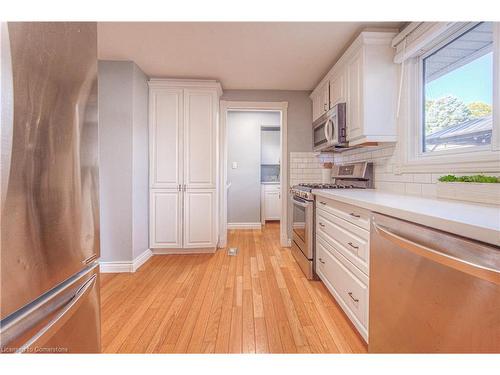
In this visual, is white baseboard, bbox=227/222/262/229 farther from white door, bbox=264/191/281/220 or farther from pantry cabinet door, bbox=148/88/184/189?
pantry cabinet door, bbox=148/88/184/189

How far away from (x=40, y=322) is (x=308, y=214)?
2.09 m

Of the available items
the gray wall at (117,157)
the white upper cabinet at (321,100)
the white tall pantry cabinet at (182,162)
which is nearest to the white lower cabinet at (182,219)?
the white tall pantry cabinet at (182,162)

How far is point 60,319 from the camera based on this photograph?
63 centimetres

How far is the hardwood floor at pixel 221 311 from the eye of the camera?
1.42 metres

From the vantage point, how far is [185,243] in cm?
308

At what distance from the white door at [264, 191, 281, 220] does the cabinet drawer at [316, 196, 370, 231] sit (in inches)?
116

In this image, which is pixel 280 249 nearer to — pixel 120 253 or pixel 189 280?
pixel 189 280

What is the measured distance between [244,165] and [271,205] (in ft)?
3.54

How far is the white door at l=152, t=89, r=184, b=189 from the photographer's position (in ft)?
9.82

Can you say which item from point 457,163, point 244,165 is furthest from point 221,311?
point 244,165

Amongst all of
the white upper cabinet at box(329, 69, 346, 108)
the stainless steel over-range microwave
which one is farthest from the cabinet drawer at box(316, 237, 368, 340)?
the white upper cabinet at box(329, 69, 346, 108)

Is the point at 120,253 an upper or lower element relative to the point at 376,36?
lower

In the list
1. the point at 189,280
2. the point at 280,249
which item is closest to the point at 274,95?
the point at 280,249

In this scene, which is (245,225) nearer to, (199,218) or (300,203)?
(199,218)
